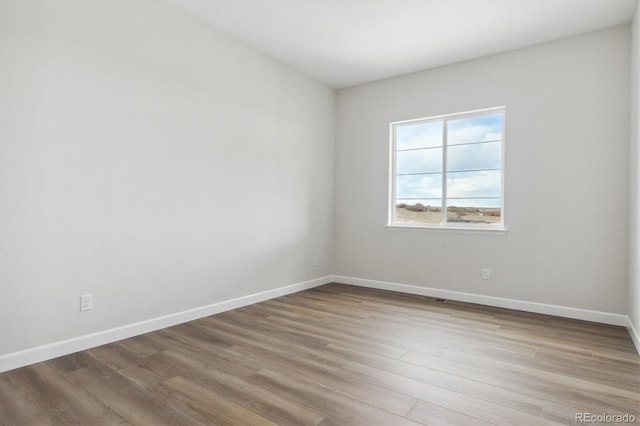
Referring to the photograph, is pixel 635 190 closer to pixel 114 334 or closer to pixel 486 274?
pixel 486 274

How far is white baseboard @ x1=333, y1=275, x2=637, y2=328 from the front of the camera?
3.45 meters

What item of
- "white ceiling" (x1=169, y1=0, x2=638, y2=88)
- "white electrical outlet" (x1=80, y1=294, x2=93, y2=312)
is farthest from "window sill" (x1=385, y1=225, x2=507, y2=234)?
"white electrical outlet" (x1=80, y1=294, x2=93, y2=312)

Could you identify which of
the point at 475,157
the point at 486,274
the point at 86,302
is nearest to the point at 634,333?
the point at 486,274

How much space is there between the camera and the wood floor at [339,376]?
5.99 ft

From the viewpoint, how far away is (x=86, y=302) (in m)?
2.67

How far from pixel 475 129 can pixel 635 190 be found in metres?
1.67

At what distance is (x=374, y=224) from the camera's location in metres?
4.96

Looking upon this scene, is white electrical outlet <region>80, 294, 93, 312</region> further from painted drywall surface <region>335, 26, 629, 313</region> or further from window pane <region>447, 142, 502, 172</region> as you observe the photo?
window pane <region>447, 142, 502, 172</region>

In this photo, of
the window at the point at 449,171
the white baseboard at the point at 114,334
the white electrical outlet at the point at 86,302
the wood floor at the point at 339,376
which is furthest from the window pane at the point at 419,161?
the white electrical outlet at the point at 86,302

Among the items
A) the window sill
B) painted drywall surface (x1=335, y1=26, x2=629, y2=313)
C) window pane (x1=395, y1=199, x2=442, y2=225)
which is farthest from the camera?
window pane (x1=395, y1=199, x2=442, y2=225)

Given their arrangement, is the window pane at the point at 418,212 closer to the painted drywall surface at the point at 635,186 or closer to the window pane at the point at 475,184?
the window pane at the point at 475,184

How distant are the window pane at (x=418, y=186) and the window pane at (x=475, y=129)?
503 millimetres

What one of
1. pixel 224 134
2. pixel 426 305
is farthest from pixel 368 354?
pixel 224 134

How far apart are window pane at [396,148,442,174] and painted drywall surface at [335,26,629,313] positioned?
1.55 ft
